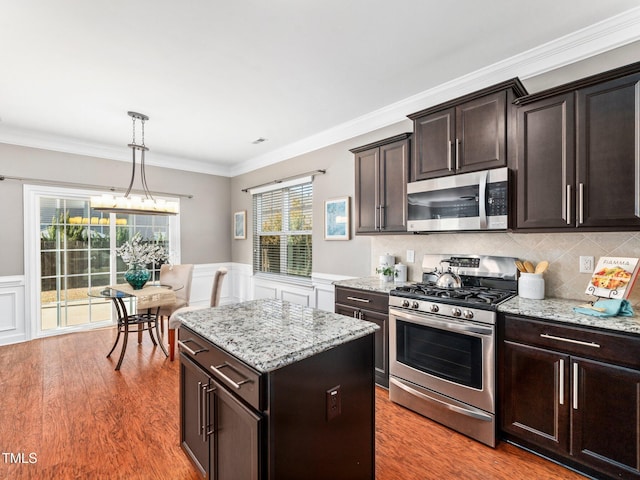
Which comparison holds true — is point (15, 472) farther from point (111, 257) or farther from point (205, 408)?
point (111, 257)

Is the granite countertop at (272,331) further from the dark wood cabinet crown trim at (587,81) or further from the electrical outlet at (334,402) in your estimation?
the dark wood cabinet crown trim at (587,81)

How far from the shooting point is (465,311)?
2.18 meters

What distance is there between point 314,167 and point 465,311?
9.37 ft

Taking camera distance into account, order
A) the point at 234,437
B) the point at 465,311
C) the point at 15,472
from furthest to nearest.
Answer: the point at 465,311, the point at 15,472, the point at 234,437

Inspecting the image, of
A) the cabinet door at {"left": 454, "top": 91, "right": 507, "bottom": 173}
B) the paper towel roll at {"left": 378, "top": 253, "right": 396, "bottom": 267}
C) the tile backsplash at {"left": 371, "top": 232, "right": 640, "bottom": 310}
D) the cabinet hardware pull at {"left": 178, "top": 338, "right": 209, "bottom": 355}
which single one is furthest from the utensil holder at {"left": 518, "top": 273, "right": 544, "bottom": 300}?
the cabinet hardware pull at {"left": 178, "top": 338, "right": 209, "bottom": 355}

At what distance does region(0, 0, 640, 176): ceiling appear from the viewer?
195cm

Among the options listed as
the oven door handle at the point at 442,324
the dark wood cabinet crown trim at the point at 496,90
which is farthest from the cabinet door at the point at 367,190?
the oven door handle at the point at 442,324

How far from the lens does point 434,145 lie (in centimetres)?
267

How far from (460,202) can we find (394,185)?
672 millimetres

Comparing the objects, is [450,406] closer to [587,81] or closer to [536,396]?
[536,396]

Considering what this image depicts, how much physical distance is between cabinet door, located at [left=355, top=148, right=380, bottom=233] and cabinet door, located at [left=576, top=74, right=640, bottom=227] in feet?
5.26

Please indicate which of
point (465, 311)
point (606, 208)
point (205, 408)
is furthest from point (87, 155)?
point (606, 208)

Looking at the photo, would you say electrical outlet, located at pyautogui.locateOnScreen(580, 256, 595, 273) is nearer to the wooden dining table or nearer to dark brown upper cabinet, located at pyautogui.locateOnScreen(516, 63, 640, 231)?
dark brown upper cabinet, located at pyautogui.locateOnScreen(516, 63, 640, 231)

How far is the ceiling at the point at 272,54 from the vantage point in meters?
1.95
